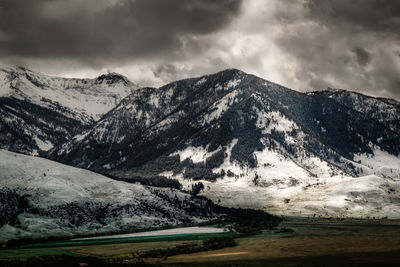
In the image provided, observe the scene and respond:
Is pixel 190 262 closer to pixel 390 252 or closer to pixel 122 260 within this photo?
pixel 122 260

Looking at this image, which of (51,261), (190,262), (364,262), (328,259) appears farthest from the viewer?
(51,261)

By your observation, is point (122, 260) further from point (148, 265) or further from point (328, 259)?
point (328, 259)

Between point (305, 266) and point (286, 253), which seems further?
point (286, 253)

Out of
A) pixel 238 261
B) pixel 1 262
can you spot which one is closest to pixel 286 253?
pixel 238 261

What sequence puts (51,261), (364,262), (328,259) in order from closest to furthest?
(364,262)
(328,259)
(51,261)

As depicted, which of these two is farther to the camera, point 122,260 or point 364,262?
point 122,260

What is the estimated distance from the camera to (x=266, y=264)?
552 feet

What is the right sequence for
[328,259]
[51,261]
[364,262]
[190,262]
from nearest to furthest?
[364,262] → [328,259] → [190,262] → [51,261]

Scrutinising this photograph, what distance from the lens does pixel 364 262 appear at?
158250 mm

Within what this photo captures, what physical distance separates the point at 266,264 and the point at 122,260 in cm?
6162

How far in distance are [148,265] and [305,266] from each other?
58627 millimetres

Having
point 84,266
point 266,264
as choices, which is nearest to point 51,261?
point 84,266

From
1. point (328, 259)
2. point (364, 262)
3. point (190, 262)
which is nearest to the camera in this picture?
point (364, 262)

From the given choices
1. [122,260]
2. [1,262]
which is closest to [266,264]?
[122,260]
